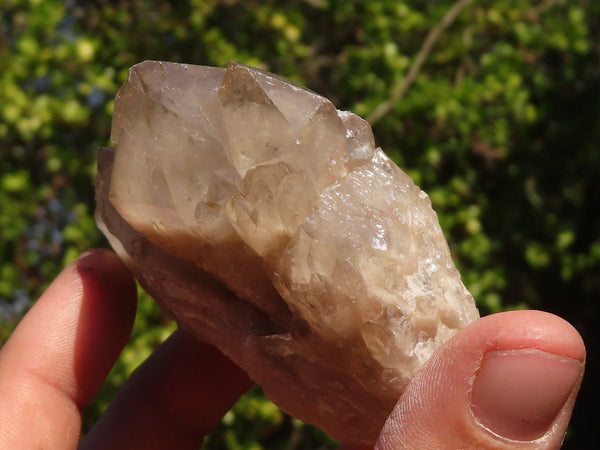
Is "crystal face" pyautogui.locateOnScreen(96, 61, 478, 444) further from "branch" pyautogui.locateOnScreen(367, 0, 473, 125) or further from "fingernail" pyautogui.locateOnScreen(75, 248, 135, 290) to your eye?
"branch" pyautogui.locateOnScreen(367, 0, 473, 125)

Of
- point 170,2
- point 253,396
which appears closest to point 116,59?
point 170,2

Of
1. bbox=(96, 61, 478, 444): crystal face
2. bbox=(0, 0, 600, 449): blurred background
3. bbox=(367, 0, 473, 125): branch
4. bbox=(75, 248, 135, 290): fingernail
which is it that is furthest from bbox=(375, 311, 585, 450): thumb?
bbox=(367, 0, 473, 125): branch

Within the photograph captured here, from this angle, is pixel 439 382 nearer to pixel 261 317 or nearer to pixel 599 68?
pixel 261 317

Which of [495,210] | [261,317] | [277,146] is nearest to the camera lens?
[277,146]

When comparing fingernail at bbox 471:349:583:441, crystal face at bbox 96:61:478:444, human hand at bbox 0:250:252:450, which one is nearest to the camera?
fingernail at bbox 471:349:583:441

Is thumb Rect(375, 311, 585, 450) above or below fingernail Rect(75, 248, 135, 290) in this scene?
above

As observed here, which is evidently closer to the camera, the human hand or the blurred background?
the human hand

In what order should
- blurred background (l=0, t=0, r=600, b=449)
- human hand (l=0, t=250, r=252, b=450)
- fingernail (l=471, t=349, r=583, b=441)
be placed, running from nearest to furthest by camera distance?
fingernail (l=471, t=349, r=583, b=441), human hand (l=0, t=250, r=252, b=450), blurred background (l=0, t=0, r=600, b=449)
